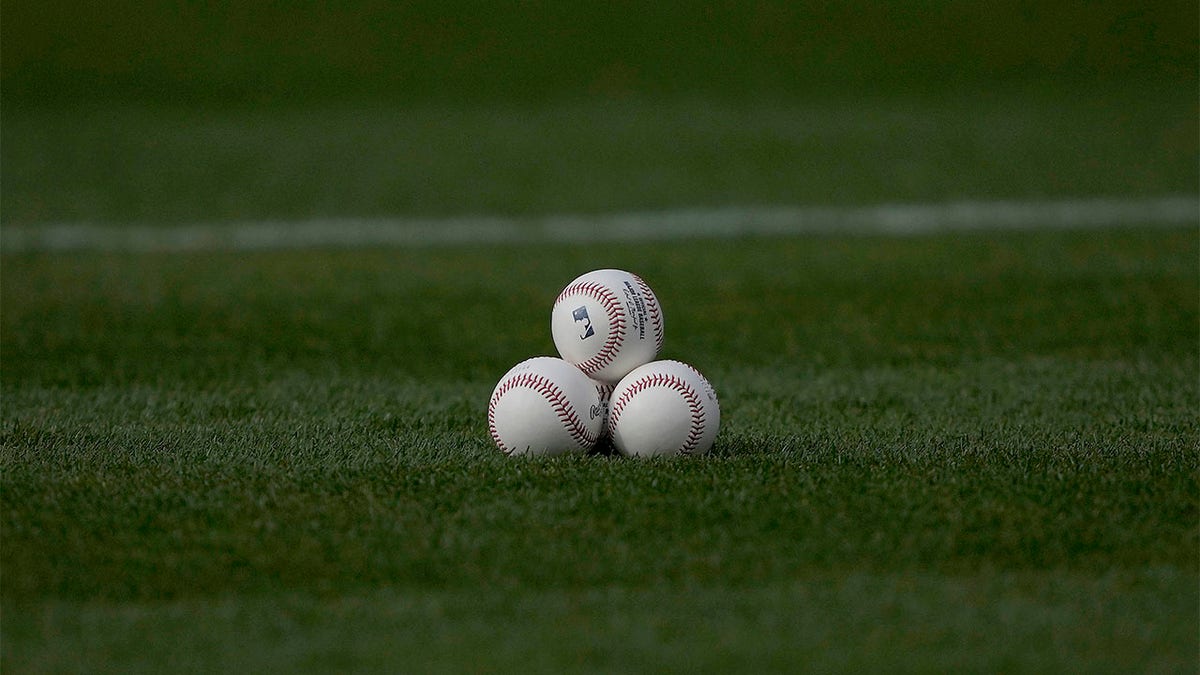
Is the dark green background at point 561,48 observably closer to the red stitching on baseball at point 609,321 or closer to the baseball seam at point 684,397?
the red stitching on baseball at point 609,321

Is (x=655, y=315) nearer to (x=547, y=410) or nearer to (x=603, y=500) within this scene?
(x=547, y=410)

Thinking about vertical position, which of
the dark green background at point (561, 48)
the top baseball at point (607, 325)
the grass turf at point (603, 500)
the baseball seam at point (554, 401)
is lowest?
the grass turf at point (603, 500)

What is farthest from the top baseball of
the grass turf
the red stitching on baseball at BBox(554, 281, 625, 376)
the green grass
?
the green grass

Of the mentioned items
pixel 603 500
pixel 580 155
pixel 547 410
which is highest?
pixel 580 155

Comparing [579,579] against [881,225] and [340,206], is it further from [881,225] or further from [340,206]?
[340,206]

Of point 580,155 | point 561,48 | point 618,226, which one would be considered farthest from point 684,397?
point 561,48

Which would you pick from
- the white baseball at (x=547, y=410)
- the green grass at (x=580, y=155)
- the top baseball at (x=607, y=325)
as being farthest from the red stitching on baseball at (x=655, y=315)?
the green grass at (x=580, y=155)

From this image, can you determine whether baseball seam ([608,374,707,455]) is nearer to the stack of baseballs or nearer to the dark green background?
the stack of baseballs

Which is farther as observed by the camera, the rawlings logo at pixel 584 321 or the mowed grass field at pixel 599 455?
the rawlings logo at pixel 584 321
